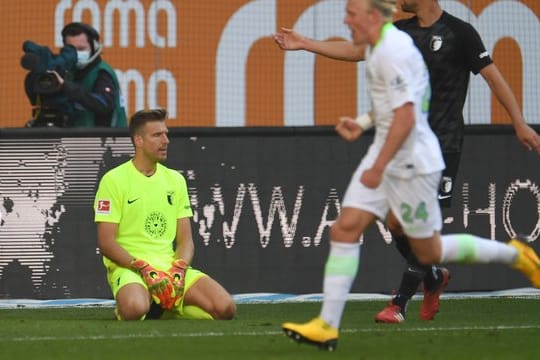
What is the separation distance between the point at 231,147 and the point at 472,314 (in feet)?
8.62

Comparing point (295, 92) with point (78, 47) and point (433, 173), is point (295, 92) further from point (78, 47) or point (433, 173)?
point (433, 173)

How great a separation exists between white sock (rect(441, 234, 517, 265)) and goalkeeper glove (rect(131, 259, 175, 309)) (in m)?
2.30

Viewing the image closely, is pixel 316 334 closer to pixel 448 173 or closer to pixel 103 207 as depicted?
pixel 448 173

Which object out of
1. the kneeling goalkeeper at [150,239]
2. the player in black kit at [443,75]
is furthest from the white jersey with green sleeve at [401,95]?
the kneeling goalkeeper at [150,239]

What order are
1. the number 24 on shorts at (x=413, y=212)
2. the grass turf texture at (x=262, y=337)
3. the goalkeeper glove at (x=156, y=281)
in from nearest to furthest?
the grass turf texture at (x=262, y=337) < the number 24 on shorts at (x=413, y=212) < the goalkeeper glove at (x=156, y=281)

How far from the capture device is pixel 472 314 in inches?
385

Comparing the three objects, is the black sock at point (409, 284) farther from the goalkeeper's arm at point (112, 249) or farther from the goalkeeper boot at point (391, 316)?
the goalkeeper's arm at point (112, 249)

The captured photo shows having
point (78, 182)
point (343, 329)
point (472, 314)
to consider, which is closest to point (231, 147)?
point (78, 182)

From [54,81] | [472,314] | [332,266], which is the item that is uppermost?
[54,81]

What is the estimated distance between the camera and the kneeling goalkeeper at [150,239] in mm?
9391

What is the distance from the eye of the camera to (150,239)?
9609mm

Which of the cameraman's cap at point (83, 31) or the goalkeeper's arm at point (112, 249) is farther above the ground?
the cameraman's cap at point (83, 31)

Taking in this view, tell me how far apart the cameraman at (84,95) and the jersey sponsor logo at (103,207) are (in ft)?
8.75

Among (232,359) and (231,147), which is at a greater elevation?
(231,147)
